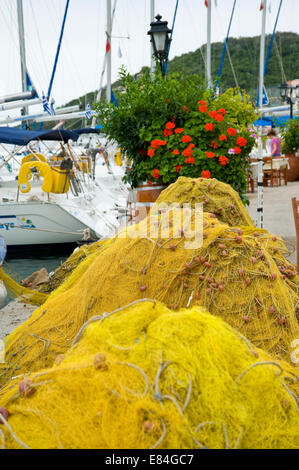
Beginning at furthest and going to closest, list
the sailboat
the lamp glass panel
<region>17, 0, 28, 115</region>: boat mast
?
<region>17, 0, 28, 115</region>: boat mast, the sailboat, the lamp glass panel

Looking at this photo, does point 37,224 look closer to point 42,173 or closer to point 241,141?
point 42,173

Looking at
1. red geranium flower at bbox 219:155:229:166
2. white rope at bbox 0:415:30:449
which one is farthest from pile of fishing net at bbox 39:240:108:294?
white rope at bbox 0:415:30:449

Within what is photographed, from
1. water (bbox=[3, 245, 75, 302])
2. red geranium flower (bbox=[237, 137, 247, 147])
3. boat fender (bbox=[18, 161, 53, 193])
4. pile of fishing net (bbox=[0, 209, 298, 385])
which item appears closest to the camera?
pile of fishing net (bbox=[0, 209, 298, 385])

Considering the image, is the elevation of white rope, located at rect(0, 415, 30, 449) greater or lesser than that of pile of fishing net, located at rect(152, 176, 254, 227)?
lesser

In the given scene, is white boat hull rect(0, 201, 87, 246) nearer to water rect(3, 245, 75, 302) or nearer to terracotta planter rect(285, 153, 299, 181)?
water rect(3, 245, 75, 302)

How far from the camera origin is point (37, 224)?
42.7 ft

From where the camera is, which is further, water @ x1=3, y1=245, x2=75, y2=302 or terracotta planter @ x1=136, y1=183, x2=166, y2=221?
water @ x1=3, y1=245, x2=75, y2=302

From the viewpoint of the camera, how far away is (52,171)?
13.0m

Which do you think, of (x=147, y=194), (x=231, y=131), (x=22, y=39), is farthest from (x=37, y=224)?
(x=22, y=39)

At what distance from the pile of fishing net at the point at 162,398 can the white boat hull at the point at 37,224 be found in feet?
35.2

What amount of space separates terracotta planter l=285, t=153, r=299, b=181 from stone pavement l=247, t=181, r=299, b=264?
3070 mm

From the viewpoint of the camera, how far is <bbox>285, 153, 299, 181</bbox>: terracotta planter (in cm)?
1936
